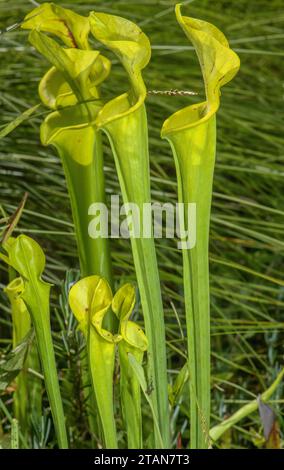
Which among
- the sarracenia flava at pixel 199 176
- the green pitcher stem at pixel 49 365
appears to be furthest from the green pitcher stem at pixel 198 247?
the green pitcher stem at pixel 49 365

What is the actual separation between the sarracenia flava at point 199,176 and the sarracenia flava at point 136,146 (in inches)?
1.0

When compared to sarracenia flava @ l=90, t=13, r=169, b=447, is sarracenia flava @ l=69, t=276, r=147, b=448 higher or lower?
lower

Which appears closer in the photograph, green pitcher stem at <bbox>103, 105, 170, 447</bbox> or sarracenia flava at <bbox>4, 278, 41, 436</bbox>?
green pitcher stem at <bbox>103, 105, 170, 447</bbox>

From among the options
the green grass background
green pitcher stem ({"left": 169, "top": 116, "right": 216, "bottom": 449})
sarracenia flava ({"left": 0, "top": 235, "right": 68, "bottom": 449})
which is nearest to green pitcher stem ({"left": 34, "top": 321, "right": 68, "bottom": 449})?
sarracenia flava ({"left": 0, "top": 235, "right": 68, "bottom": 449})

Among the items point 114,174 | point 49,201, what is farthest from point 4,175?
point 114,174

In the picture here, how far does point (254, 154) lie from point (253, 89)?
21 centimetres

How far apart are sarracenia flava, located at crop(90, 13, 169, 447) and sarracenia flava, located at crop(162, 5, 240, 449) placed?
0.02m

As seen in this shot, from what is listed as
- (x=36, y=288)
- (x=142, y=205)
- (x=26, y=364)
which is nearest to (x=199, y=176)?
(x=142, y=205)

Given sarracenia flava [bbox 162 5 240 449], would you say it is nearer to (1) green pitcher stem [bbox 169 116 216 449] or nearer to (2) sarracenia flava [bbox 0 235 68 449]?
(1) green pitcher stem [bbox 169 116 216 449]

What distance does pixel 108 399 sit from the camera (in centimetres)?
66

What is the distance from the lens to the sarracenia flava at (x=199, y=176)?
611 mm

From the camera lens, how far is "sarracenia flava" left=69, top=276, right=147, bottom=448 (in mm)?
628

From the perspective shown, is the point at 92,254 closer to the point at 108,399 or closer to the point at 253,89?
the point at 108,399

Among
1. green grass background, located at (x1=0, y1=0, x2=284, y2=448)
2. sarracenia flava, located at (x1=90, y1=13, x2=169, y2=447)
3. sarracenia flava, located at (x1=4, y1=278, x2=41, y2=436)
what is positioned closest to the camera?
sarracenia flava, located at (x1=90, y1=13, x2=169, y2=447)
